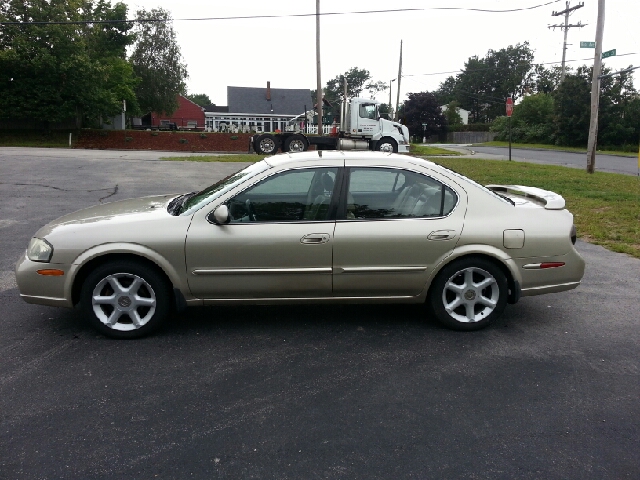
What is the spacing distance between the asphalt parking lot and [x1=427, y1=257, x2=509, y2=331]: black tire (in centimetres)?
13

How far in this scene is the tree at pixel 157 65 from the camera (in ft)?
203

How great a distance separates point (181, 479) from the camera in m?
2.82

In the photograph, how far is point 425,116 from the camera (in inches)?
3189

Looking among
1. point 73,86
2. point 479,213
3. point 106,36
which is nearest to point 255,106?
point 106,36

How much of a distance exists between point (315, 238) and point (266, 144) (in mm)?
25084

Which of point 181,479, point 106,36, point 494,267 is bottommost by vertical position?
point 181,479

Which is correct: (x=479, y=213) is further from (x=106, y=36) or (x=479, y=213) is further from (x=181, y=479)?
(x=106, y=36)

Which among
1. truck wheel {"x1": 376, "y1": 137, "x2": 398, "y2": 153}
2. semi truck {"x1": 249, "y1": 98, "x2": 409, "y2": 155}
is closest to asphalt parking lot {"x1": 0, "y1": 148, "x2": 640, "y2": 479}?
truck wheel {"x1": 376, "y1": 137, "x2": 398, "y2": 153}

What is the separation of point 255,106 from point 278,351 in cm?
6944

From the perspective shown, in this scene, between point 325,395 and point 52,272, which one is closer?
point 325,395

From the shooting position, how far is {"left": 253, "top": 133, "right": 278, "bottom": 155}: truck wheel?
28742mm

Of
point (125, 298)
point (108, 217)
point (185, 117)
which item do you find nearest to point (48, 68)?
point (185, 117)

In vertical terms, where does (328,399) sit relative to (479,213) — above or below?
below

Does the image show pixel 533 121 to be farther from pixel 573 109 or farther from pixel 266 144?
pixel 266 144
